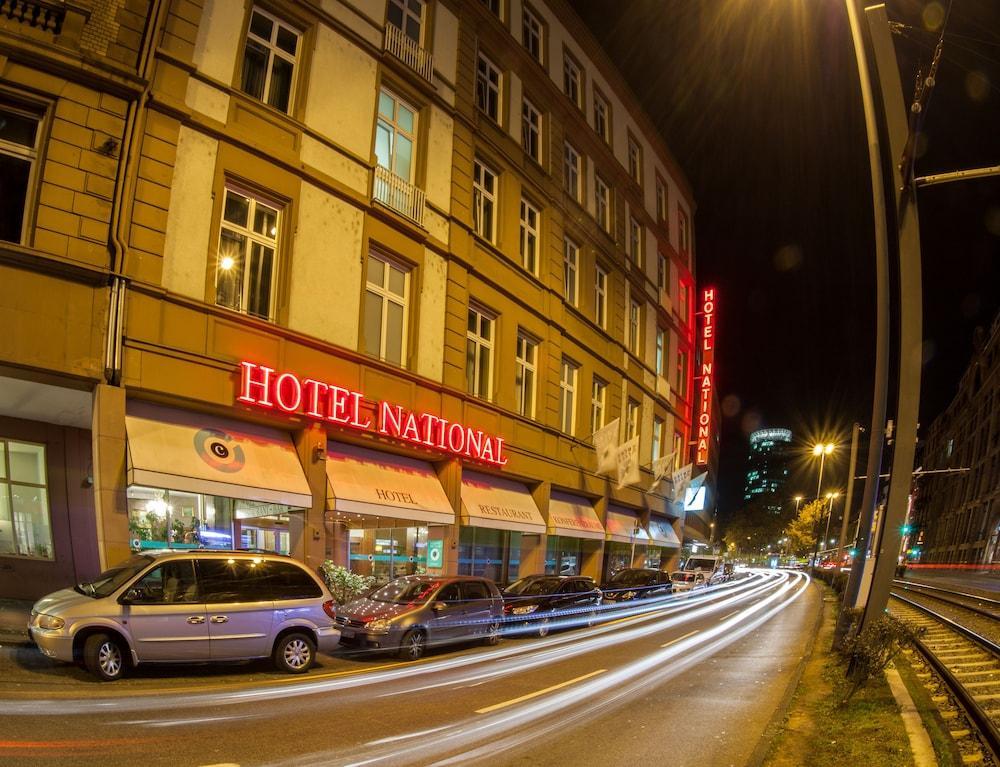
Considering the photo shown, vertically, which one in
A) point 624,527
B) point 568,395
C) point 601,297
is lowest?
point 624,527

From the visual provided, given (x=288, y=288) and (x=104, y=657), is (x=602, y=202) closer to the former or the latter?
(x=288, y=288)

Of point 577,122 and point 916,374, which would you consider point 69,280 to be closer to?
point 916,374

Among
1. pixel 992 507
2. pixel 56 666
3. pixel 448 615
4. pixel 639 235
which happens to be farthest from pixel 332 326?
pixel 992 507

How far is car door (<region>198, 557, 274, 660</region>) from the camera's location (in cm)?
1106

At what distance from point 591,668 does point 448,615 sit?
3302mm

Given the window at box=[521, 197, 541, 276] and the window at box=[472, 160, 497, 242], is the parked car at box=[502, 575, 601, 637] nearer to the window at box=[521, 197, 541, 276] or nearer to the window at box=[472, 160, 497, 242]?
the window at box=[472, 160, 497, 242]

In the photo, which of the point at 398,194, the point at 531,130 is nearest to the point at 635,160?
the point at 531,130

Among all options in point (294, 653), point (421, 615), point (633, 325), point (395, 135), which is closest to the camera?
point (294, 653)

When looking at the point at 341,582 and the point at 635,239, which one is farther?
the point at 635,239

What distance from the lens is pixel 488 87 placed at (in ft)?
84.2

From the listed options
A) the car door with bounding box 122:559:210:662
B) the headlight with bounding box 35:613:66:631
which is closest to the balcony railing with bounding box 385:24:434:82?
the car door with bounding box 122:559:210:662

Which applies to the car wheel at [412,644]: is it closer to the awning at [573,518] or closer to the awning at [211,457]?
the awning at [211,457]

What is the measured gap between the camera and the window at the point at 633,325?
36.8 m

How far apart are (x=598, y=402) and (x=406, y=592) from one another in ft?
61.9
